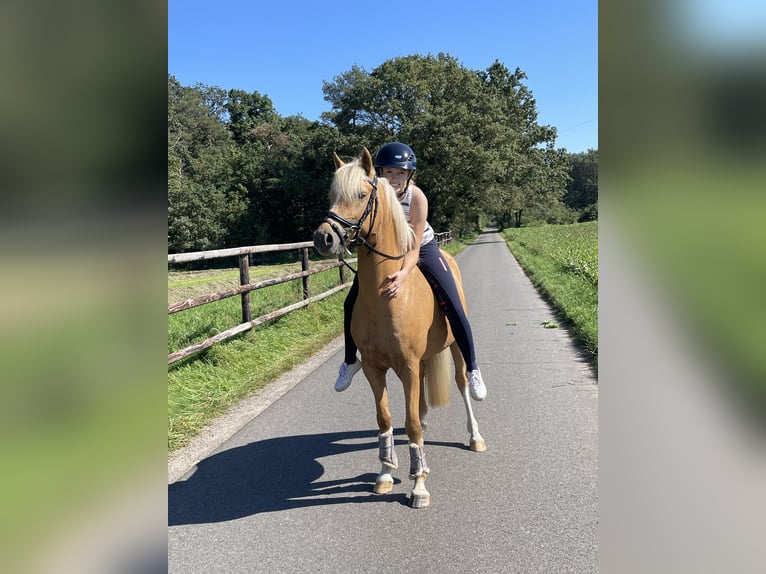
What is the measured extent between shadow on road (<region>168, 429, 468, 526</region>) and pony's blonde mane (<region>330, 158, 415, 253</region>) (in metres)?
1.83

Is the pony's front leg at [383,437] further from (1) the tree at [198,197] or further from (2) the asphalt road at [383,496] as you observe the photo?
(1) the tree at [198,197]

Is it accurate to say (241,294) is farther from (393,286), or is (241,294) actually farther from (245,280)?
(393,286)

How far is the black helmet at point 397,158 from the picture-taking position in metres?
3.77

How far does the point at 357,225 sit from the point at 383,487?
1886 mm

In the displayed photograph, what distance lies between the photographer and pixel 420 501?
3.38 metres

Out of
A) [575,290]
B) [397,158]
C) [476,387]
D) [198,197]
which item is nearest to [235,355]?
[476,387]

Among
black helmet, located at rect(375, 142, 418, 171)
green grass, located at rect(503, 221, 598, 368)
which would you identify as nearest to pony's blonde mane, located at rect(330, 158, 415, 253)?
black helmet, located at rect(375, 142, 418, 171)

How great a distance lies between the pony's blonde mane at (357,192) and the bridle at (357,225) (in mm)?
61
